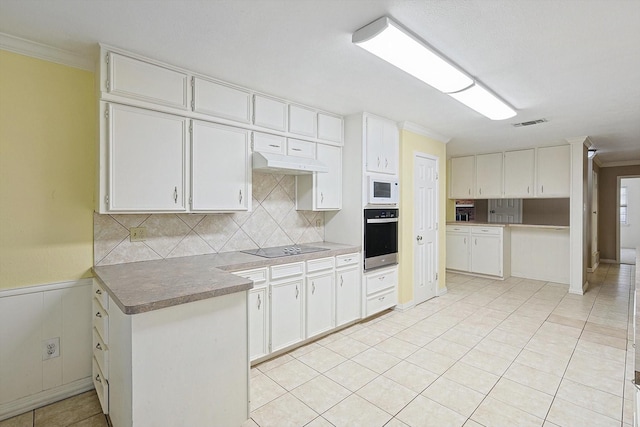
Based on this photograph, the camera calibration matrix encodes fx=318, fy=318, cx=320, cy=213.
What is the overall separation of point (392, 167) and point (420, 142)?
28.7 inches

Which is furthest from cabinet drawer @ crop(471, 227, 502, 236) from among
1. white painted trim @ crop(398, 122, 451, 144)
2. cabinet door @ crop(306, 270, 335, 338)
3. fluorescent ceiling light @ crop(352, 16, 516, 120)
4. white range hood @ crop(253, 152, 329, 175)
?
white range hood @ crop(253, 152, 329, 175)

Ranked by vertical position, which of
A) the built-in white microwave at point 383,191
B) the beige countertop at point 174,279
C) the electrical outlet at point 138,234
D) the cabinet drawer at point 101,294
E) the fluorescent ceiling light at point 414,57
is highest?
the fluorescent ceiling light at point 414,57

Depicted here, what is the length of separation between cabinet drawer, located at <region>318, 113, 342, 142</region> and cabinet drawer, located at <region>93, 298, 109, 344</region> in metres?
2.41

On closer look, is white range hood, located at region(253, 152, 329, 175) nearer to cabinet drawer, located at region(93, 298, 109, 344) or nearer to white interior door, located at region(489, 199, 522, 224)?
cabinet drawer, located at region(93, 298, 109, 344)

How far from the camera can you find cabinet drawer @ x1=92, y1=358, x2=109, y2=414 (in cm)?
187

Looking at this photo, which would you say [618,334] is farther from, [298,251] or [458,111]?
[298,251]

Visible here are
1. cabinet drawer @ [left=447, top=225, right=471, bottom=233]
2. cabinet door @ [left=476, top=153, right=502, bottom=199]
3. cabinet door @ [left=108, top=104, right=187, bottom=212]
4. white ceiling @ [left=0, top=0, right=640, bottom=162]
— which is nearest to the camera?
white ceiling @ [left=0, top=0, right=640, bottom=162]

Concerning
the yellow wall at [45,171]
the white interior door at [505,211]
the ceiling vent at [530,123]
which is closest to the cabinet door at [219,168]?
the yellow wall at [45,171]

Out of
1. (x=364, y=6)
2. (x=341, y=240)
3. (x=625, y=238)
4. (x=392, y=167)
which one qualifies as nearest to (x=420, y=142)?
(x=392, y=167)

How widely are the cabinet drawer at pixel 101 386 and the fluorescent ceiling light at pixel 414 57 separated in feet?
8.35

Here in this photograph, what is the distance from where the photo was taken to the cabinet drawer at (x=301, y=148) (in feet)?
A: 10.2

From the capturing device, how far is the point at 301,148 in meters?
3.21

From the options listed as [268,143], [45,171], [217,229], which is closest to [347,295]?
[217,229]

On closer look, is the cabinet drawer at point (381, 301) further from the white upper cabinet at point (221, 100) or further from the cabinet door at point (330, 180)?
the white upper cabinet at point (221, 100)
